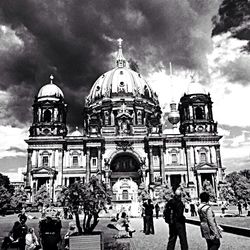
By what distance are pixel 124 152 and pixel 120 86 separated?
2179cm

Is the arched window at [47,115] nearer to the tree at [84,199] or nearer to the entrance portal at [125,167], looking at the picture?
the entrance portal at [125,167]

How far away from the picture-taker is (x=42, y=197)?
59125 mm

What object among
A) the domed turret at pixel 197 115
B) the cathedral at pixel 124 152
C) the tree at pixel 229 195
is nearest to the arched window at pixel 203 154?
the cathedral at pixel 124 152

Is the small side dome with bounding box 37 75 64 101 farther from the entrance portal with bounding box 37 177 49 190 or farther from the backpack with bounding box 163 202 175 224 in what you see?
the backpack with bounding box 163 202 175 224

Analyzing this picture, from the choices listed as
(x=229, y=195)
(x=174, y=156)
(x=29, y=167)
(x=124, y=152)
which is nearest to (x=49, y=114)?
(x=29, y=167)

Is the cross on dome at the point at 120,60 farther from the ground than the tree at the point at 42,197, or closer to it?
farther from the ground

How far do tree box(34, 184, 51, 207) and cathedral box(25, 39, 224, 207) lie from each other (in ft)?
9.75

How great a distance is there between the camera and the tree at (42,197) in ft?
190

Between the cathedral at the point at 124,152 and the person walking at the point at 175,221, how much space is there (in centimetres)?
5314

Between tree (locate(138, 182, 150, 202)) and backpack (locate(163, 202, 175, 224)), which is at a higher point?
tree (locate(138, 182, 150, 202))

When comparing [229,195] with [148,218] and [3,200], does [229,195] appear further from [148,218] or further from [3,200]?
[3,200]

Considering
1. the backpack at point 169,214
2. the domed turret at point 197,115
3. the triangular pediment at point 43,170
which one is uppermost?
the domed turret at point 197,115

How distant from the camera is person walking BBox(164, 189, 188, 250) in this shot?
9626 mm

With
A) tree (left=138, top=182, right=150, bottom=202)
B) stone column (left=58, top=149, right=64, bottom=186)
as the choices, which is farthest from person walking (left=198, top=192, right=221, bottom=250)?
stone column (left=58, top=149, right=64, bottom=186)
